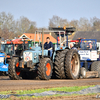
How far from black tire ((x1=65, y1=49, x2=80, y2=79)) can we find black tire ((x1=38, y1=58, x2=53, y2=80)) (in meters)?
1.02

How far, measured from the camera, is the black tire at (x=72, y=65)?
1241 cm

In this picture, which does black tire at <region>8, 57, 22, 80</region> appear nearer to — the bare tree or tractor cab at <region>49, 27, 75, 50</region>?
tractor cab at <region>49, 27, 75, 50</region>

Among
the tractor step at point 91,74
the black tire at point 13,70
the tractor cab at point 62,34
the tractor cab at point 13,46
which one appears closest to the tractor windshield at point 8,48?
the tractor cab at point 13,46

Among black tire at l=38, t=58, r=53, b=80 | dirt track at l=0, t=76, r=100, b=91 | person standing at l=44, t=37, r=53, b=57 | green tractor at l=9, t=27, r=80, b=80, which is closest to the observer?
dirt track at l=0, t=76, r=100, b=91

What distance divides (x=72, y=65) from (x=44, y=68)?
2937 millimetres

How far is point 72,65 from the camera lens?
45.1 feet

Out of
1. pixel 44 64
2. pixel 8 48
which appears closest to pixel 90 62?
pixel 44 64

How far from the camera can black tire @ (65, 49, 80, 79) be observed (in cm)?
1241

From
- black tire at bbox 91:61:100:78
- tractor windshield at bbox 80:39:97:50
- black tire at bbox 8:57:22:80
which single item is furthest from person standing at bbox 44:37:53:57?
tractor windshield at bbox 80:39:97:50

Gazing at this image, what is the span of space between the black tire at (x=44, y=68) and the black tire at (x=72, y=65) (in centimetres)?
102

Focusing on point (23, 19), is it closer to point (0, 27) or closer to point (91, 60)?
point (0, 27)

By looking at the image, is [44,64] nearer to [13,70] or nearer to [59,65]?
[59,65]

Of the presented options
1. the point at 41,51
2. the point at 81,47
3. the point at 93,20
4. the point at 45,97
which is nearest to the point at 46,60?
the point at 41,51

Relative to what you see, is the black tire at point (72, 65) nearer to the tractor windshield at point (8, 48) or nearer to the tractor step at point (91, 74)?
the tractor step at point (91, 74)
